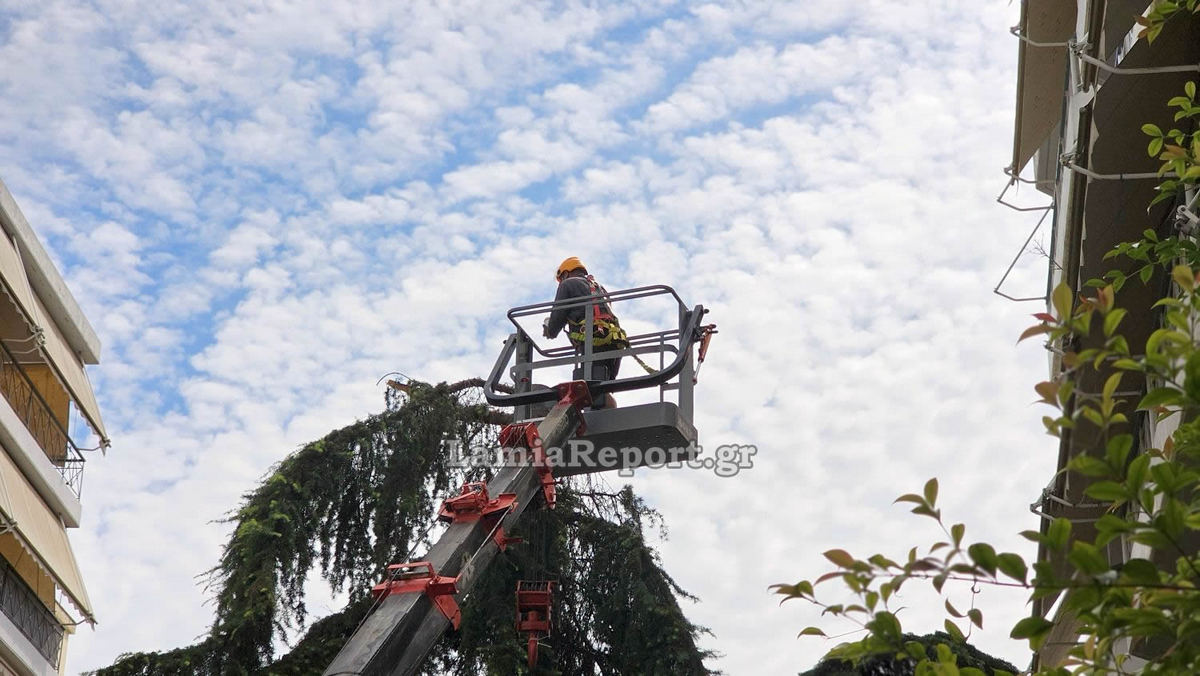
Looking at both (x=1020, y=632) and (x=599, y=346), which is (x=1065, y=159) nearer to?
(x=599, y=346)

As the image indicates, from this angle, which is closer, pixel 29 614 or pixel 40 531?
pixel 40 531

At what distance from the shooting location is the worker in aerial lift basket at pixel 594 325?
11445 mm

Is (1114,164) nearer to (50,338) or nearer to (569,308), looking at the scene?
(569,308)

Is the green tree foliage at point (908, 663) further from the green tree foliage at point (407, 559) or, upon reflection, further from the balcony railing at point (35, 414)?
the balcony railing at point (35, 414)

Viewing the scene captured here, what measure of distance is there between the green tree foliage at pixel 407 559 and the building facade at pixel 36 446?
4.10 meters

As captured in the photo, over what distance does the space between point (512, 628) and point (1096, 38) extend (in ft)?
22.6

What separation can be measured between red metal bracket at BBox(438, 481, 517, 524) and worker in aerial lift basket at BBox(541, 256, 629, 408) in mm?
1772

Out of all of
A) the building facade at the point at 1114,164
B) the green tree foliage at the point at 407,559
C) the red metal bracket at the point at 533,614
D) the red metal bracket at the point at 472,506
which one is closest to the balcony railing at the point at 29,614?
the green tree foliage at the point at 407,559

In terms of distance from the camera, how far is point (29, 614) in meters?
16.6

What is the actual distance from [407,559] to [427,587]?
361 cm

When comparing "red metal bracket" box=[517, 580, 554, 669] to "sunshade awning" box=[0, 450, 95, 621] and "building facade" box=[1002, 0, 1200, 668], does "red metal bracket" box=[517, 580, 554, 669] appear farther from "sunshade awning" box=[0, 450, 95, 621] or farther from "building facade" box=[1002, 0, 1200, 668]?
"sunshade awning" box=[0, 450, 95, 621]

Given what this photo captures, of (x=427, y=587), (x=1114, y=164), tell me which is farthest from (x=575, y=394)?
(x=1114, y=164)

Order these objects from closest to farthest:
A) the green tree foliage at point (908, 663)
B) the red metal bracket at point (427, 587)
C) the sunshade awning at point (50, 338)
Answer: the red metal bracket at point (427, 587) < the green tree foliage at point (908, 663) < the sunshade awning at point (50, 338)

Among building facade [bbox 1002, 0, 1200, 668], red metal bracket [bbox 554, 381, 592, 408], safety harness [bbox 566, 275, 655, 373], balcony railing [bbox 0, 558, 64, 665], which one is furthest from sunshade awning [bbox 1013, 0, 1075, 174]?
balcony railing [bbox 0, 558, 64, 665]
